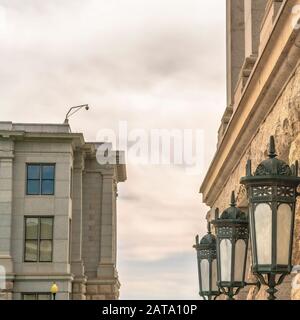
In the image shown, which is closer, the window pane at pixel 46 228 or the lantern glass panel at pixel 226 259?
the lantern glass panel at pixel 226 259

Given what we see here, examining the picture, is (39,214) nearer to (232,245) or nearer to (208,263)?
(208,263)

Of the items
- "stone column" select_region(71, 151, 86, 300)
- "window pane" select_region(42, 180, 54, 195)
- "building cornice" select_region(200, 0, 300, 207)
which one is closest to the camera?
"building cornice" select_region(200, 0, 300, 207)

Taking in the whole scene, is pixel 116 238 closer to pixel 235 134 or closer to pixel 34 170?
pixel 34 170

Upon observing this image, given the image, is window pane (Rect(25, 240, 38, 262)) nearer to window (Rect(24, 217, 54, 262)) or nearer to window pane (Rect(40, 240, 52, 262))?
window (Rect(24, 217, 54, 262))

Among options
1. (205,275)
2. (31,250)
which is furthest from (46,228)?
(205,275)

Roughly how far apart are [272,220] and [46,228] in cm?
4200

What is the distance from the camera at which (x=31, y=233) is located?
1901 inches

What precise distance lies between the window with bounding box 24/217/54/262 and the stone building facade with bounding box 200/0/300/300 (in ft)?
102

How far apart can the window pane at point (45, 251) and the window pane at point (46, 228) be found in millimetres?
269

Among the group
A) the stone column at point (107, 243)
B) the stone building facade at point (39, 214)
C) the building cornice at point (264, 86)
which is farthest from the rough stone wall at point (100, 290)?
the building cornice at point (264, 86)

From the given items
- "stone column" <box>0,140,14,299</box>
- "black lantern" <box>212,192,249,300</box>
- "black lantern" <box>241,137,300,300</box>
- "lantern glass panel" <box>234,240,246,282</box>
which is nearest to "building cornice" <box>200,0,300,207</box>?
"black lantern" <box>212,192,249,300</box>

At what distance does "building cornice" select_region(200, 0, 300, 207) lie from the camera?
27.3 ft

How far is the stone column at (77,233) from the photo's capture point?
5131 centimetres

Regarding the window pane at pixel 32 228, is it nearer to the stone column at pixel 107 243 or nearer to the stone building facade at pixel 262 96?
the stone column at pixel 107 243
